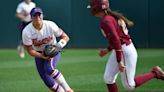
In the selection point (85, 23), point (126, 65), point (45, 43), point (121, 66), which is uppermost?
point (45, 43)

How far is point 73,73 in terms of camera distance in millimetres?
12438

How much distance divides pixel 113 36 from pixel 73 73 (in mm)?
5496

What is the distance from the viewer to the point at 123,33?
24.6 feet

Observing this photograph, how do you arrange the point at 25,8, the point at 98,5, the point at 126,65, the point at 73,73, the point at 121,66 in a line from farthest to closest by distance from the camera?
the point at 25,8, the point at 73,73, the point at 126,65, the point at 98,5, the point at 121,66

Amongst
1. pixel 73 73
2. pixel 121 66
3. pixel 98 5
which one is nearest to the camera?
pixel 121 66

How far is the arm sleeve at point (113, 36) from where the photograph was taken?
23.2ft

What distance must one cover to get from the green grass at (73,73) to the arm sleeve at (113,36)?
2.53m

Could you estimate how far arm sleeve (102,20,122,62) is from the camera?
7057mm

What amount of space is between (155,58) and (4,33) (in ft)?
27.2

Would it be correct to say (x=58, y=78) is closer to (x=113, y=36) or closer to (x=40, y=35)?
(x=40, y=35)

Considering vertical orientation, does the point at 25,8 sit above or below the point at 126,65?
below

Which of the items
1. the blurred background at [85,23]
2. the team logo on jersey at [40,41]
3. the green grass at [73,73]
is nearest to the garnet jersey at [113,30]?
the team logo on jersey at [40,41]

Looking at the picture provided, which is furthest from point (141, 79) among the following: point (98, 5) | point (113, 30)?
point (98, 5)

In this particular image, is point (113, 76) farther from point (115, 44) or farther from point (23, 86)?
point (23, 86)
